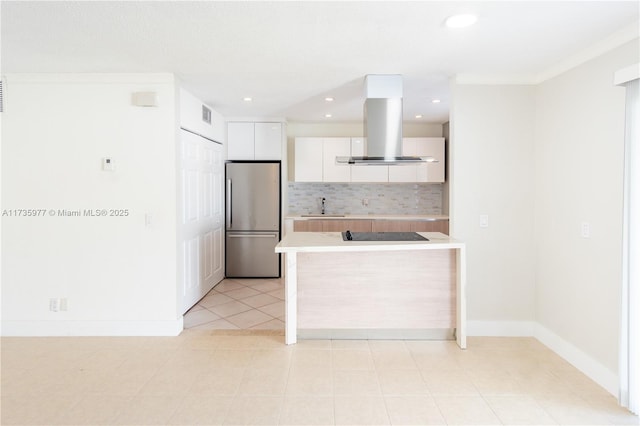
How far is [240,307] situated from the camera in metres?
4.39

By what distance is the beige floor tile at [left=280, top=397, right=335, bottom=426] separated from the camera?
2.21m

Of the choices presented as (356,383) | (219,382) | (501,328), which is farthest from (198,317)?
(501,328)

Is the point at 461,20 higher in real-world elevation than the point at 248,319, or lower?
higher

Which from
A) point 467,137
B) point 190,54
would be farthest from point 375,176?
point 190,54

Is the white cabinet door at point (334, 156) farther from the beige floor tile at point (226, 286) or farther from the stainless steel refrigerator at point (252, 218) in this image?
the beige floor tile at point (226, 286)

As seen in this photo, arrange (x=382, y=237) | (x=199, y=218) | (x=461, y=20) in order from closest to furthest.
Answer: (x=461, y=20) < (x=382, y=237) < (x=199, y=218)

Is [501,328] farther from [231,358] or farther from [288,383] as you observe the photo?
[231,358]

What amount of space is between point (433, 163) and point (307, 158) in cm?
197

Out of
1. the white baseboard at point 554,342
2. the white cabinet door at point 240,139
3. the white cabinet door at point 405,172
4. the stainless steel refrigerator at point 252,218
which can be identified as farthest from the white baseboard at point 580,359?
the white cabinet door at point 240,139

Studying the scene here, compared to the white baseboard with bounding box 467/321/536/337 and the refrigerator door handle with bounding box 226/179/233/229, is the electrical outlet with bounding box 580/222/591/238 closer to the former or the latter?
the white baseboard with bounding box 467/321/536/337

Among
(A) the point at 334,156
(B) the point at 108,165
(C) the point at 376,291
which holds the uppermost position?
(A) the point at 334,156

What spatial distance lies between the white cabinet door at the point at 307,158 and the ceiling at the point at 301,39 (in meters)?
2.00

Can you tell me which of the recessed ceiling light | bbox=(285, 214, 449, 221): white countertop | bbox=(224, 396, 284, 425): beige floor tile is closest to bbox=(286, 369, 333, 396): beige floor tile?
bbox=(224, 396, 284, 425): beige floor tile

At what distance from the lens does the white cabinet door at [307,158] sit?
588 centimetres
